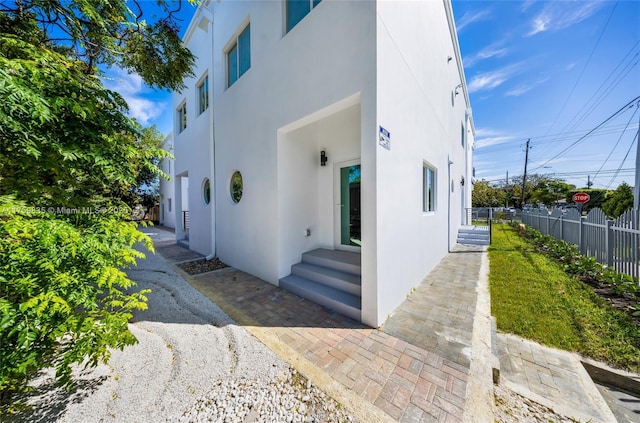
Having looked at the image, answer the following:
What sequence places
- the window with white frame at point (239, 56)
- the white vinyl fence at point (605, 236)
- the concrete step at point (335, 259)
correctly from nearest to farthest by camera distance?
the concrete step at point (335, 259) → the white vinyl fence at point (605, 236) → the window with white frame at point (239, 56)

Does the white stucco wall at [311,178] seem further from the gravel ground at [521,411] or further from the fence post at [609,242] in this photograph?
the fence post at [609,242]

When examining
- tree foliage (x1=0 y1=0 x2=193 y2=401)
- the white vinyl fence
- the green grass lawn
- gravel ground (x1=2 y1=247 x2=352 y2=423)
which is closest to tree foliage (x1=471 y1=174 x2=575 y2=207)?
the white vinyl fence

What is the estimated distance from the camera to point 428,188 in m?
6.16

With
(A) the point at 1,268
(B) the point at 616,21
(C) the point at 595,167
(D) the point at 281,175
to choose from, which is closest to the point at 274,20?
(D) the point at 281,175

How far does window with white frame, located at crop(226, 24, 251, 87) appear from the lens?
5.84m

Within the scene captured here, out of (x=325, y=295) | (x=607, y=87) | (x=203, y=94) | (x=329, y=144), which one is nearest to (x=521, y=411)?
(x=325, y=295)

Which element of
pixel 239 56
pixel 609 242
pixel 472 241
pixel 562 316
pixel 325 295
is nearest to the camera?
pixel 562 316

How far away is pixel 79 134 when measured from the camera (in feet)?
6.67

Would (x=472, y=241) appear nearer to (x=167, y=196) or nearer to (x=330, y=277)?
(x=330, y=277)

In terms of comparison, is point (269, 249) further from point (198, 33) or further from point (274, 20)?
point (198, 33)

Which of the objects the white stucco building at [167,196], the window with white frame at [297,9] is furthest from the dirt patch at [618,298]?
the white stucco building at [167,196]

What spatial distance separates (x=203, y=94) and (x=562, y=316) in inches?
451

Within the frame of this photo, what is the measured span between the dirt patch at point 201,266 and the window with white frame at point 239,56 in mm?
5469

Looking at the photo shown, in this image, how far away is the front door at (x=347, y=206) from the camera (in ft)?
17.5
